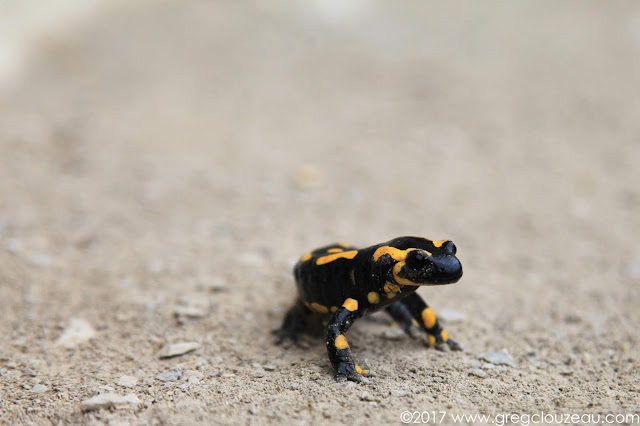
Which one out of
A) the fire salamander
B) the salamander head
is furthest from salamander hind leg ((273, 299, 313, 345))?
the salamander head

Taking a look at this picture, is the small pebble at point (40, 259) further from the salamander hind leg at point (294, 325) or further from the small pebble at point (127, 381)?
the salamander hind leg at point (294, 325)

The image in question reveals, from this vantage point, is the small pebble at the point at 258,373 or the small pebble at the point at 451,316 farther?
the small pebble at the point at 451,316

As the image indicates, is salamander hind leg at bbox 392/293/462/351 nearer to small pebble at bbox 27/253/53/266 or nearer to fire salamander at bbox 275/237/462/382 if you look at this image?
fire salamander at bbox 275/237/462/382

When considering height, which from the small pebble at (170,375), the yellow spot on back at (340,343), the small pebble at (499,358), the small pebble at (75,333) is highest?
the small pebble at (499,358)

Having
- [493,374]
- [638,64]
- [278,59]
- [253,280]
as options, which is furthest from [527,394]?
[638,64]

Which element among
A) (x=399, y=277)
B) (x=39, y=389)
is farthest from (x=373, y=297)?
(x=39, y=389)

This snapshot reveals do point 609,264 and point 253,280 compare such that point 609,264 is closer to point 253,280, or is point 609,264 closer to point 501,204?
point 501,204

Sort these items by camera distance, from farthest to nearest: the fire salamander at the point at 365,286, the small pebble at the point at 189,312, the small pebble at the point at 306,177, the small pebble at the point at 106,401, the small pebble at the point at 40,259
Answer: the small pebble at the point at 306,177, the small pebble at the point at 40,259, the small pebble at the point at 189,312, the fire salamander at the point at 365,286, the small pebble at the point at 106,401

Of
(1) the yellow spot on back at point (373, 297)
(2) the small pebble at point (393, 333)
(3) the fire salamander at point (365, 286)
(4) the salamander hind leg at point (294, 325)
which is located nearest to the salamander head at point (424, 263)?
(3) the fire salamander at point (365, 286)
